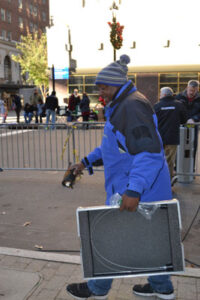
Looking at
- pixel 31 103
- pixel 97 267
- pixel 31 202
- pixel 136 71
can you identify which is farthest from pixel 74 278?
pixel 136 71

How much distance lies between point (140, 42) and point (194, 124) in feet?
63.3

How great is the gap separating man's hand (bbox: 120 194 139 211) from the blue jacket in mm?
30

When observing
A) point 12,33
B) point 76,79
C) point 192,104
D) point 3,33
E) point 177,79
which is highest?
point 12,33

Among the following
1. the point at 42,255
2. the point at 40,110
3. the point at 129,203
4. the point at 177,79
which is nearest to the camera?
the point at 129,203

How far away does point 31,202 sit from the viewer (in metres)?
6.04

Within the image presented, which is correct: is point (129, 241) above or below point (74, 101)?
below

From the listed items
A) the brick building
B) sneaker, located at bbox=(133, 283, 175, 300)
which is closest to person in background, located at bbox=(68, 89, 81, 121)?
sneaker, located at bbox=(133, 283, 175, 300)

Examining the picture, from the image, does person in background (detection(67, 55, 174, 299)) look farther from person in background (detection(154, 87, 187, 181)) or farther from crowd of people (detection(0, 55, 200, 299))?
person in background (detection(154, 87, 187, 181))

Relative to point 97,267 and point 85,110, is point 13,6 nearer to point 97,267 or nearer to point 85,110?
point 85,110

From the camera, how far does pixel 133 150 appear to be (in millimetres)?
2445

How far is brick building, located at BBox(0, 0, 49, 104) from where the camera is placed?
5562 centimetres

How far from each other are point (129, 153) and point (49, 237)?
8.10 feet

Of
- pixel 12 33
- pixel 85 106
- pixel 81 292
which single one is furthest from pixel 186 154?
pixel 12 33

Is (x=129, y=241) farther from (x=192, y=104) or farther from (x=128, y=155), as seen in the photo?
(x=192, y=104)
